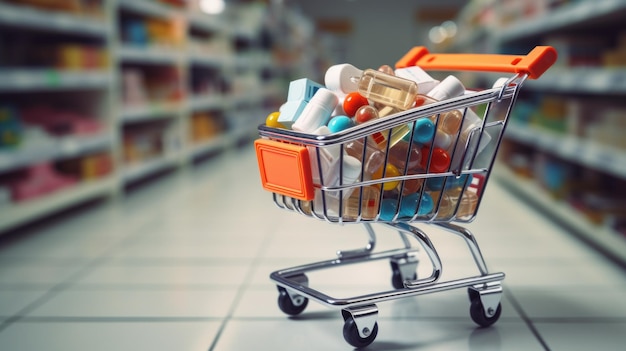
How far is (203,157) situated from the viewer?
21.0ft

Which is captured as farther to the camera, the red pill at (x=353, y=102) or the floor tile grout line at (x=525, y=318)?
the floor tile grout line at (x=525, y=318)

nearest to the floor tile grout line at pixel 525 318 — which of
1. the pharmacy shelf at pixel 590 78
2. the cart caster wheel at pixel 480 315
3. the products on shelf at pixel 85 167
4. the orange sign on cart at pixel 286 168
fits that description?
the cart caster wheel at pixel 480 315

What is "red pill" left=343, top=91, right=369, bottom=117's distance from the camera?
1.49m

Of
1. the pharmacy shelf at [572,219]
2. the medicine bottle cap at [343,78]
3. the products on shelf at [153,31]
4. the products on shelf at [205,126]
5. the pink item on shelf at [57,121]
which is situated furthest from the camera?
the products on shelf at [205,126]

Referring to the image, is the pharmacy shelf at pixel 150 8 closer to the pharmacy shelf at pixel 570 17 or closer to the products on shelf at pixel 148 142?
the products on shelf at pixel 148 142

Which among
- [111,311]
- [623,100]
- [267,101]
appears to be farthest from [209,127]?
[111,311]

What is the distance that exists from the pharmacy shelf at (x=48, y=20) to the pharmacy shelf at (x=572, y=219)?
273 centimetres

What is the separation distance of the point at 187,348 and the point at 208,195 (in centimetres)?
260

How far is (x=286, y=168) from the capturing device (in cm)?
144

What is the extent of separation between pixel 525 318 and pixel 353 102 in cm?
84

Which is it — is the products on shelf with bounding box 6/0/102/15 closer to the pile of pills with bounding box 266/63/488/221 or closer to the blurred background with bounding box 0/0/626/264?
the blurred background with bounding box 0/0/626/264

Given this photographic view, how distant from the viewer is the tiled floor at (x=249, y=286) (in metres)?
1.65

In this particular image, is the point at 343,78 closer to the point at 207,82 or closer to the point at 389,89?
the point at 389,89

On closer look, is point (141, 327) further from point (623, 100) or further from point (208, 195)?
point (623, 100)
